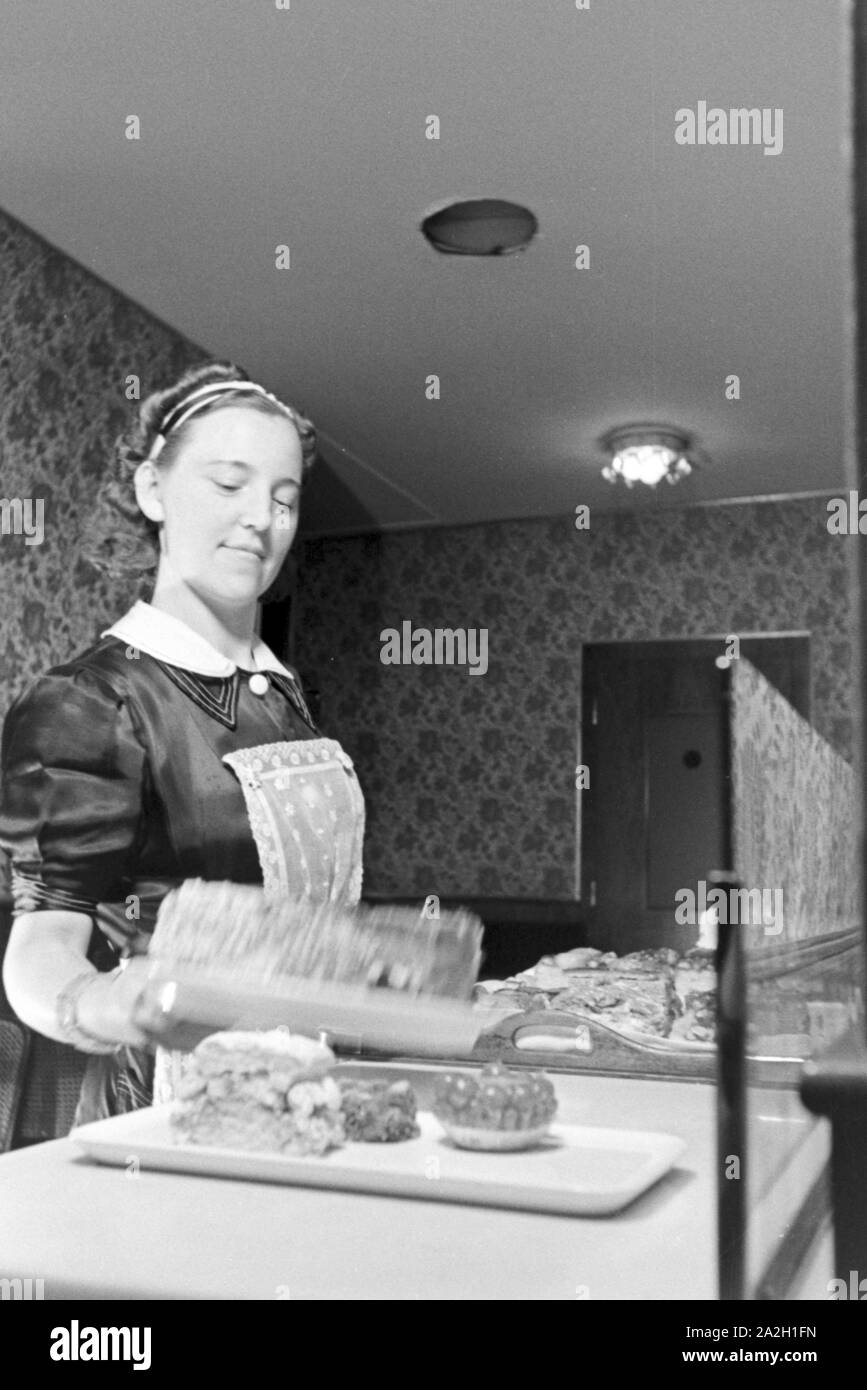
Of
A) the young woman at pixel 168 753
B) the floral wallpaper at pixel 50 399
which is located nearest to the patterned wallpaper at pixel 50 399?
the floral wallpaper at pixel 50 399

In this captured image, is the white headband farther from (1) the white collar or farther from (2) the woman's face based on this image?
(1) the white collar

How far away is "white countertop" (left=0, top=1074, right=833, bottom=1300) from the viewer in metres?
0.42

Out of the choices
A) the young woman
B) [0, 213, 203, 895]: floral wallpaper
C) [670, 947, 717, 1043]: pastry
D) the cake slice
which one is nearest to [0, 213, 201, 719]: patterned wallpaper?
[0, 213, 203, 895]: floral wallpaper

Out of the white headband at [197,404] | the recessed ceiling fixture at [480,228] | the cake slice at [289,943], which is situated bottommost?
the cake slice at [289,943]

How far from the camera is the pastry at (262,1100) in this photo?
20.7 inches

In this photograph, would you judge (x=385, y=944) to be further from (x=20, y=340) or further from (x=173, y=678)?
(x=20, y=340)

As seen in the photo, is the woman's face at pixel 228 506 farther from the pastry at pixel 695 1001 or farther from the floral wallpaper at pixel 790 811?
the floral wallpaper at pixel 790 811

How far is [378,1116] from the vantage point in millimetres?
546

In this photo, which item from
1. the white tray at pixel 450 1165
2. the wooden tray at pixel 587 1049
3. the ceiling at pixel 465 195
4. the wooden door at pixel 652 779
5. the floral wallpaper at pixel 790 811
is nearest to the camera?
the floral wallpaper at pixel 790 811

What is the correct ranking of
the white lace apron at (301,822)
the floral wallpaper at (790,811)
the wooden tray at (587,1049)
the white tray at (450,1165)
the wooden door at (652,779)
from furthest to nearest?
the wooden door at (652,779) → the white lace apron at (301,822) → the wooden tray at (587,1049) → the white tray at (450,1165) → the floral wallpaper at (790,811)

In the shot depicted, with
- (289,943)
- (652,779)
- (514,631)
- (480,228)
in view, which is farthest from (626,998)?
(480,228)

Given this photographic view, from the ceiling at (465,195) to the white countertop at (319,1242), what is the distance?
2.12 feet

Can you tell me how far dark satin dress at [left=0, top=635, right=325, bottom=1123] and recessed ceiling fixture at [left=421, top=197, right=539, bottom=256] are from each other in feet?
1.67
